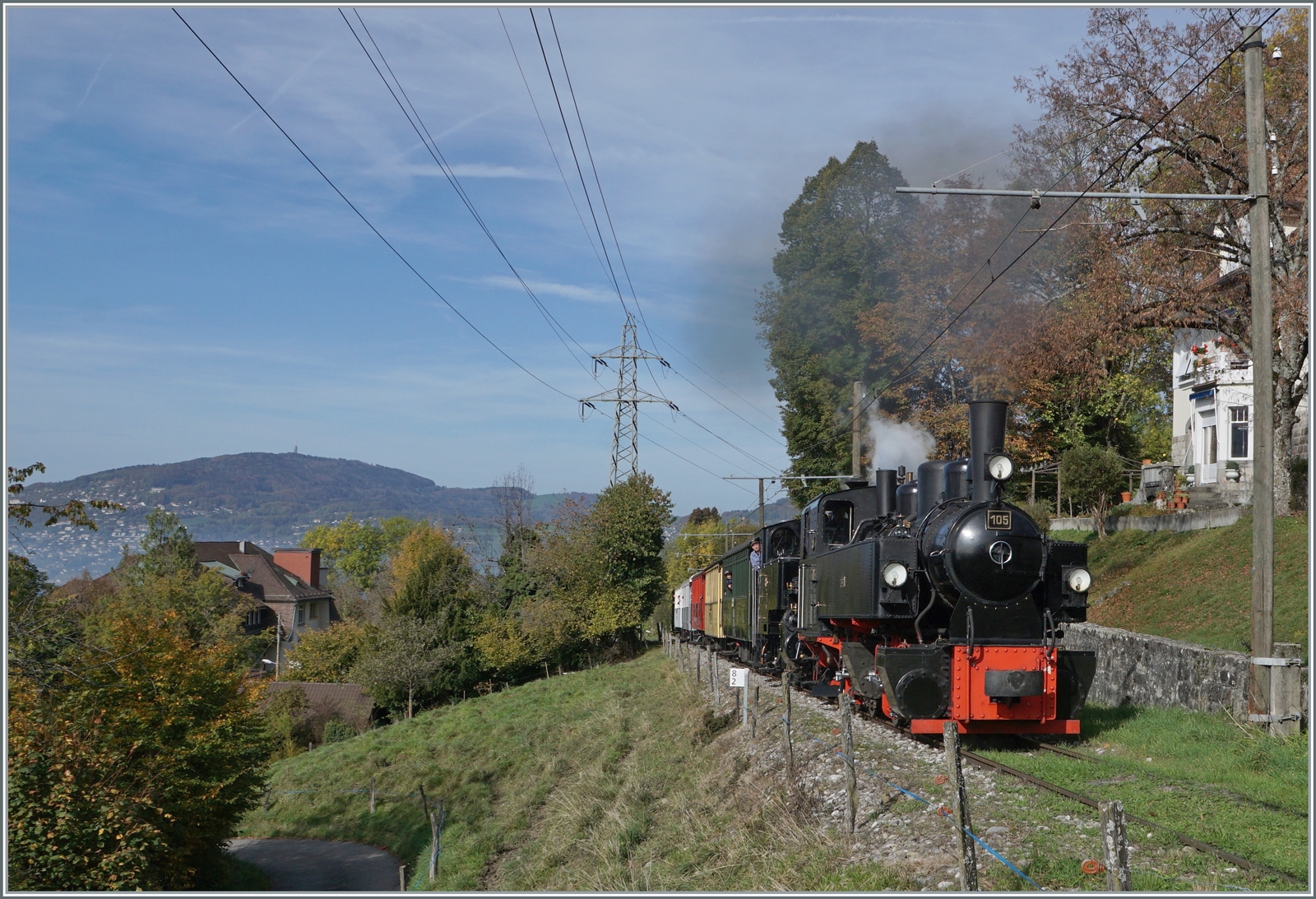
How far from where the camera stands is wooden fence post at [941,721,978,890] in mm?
6230

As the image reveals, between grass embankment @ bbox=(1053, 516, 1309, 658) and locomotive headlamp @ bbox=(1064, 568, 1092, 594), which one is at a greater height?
locomotive headlamp @ bbox=(1064, 568, 1092, 594)

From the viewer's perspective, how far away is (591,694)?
1160 inches

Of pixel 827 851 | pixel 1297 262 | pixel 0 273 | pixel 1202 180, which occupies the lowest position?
pixel 827 851

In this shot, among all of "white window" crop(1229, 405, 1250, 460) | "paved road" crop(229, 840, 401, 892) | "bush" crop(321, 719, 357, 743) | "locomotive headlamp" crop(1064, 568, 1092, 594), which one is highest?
"white window" crop(1229, 405, 1250, 460)

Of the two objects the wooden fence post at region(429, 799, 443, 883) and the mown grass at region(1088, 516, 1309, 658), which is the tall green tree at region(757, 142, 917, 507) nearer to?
the mown grass at region(1088, 516, 1309, 658)

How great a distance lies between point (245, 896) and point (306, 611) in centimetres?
7804

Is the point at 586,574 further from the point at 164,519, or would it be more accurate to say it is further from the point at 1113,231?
the point at 164,519

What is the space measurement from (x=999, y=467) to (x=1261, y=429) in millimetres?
2886

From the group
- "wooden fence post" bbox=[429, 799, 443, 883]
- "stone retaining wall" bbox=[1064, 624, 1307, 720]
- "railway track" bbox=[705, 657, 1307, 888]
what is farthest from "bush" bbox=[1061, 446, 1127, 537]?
"wooden fence post" bbox=[429, 799, 443, 883]

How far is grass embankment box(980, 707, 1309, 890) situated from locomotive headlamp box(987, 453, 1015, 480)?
3.07m

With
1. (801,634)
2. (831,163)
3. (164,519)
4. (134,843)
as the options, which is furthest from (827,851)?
(164,519)

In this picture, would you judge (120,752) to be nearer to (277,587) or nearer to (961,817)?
(961,817)

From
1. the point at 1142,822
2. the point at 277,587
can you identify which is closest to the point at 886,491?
the point at 1142,822

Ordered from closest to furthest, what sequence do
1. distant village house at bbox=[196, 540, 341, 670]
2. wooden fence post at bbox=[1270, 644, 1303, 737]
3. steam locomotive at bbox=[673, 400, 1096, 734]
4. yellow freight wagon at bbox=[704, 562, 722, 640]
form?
wooden fence post at bbox=[1270, 644, 1303, 737]
steam locomotive at bbox=[673, 400, 1096, 734]
yellow freight wagon at bbox=[704, 562, 722, 640]
distant village house at bbox=[196, 540, 341, 670]
